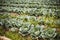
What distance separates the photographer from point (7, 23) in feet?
9.24

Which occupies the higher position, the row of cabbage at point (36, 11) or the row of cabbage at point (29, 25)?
the row of cabbage at point (36, 11)

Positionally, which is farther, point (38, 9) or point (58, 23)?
point (38, 9)

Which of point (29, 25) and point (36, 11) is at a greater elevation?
point (36, 11)

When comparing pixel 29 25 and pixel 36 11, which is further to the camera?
pixel 36 11

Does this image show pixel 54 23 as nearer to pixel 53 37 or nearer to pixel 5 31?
pixel 53 37

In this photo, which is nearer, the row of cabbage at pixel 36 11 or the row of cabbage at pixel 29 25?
the row of cabbage at pixel 29 25

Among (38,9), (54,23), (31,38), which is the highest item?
(38,9)

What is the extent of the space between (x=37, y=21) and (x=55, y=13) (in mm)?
344

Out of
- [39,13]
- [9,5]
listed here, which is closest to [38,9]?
[39,13]

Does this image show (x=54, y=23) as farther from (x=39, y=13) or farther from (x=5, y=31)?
(x=5, y=31)

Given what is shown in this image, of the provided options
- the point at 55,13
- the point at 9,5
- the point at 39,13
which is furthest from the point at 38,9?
the point at 9,5

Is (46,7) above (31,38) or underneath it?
above

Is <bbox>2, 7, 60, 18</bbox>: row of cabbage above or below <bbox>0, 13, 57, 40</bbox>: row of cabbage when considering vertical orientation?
above

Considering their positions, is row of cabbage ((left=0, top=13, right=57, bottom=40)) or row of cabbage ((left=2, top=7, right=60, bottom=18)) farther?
row of cabbage ((left=2, top=7, right=60, bottom=18))
